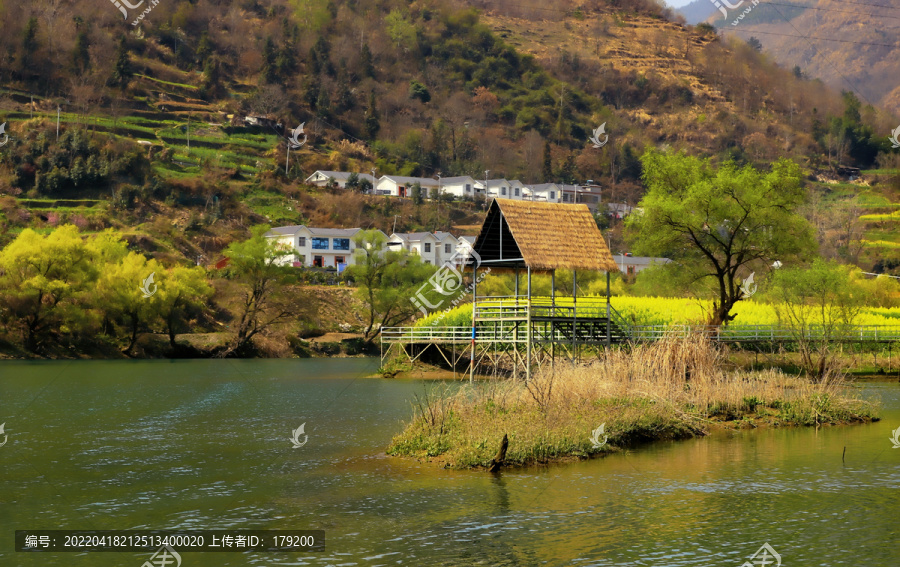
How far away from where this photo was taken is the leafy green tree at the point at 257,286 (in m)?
66.6

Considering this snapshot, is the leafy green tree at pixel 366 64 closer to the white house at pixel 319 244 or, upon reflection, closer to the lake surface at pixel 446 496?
the white house at pixel 319 244

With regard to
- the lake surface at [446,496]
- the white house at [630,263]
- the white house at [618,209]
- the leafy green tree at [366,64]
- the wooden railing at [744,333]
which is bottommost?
the lake surface at [446,496]

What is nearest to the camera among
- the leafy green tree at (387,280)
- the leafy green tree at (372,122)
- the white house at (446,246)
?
the leafy green tree at (387,280)

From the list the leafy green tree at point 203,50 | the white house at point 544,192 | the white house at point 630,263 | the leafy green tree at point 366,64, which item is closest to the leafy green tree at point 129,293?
the white house at point 630,263

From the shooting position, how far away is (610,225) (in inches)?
5359

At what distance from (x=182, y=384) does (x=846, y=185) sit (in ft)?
479

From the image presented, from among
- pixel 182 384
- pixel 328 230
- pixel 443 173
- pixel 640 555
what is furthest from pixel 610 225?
pixel 640 555

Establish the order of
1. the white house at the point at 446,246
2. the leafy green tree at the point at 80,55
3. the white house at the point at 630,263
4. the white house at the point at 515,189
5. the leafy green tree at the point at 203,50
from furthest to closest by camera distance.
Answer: the leafy green tree at the point at 203,50 → the white house at the point at 515,189 → the leafy green tree at the point at 80,55 → the white house at the point at 630,263 → the white house at the point at 446,246

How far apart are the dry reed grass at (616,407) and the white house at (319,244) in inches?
2860

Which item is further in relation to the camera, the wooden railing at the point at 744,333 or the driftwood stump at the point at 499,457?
the wooden railing at the point at 744,333

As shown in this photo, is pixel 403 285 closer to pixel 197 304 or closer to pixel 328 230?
pixel 197 304

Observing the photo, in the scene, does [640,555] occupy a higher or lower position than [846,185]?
lower

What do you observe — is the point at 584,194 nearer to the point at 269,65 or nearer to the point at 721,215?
the point at 269,65

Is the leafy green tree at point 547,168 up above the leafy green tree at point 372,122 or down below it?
below
